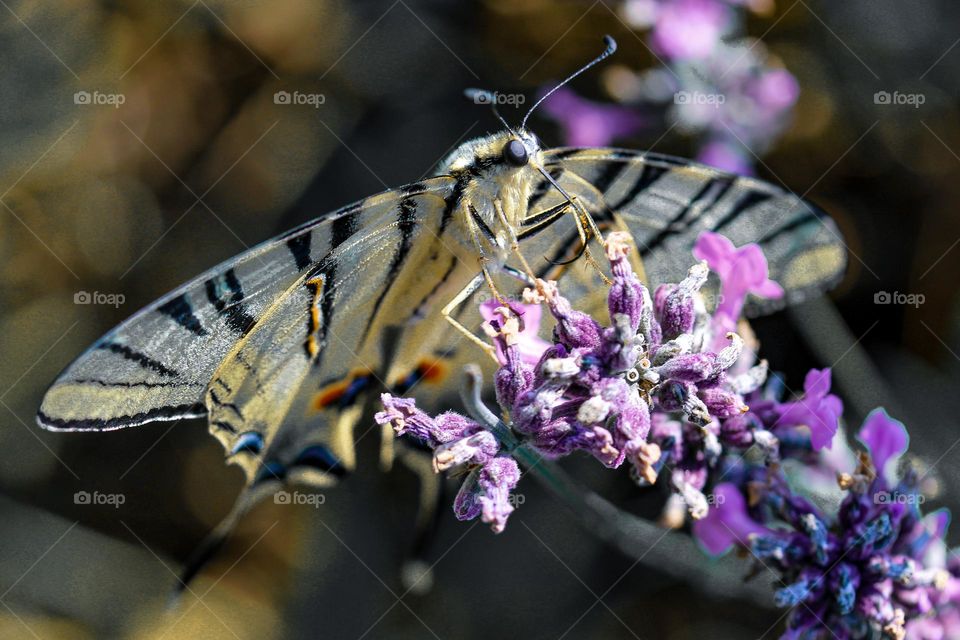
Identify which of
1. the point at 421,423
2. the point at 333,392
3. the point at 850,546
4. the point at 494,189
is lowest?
the point at 850,546

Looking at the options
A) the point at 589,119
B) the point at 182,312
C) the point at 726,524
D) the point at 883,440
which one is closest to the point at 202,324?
the point at 182,312

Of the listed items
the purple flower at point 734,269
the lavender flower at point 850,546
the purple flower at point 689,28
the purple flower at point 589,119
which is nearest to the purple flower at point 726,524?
the lavender flower at point 850,546

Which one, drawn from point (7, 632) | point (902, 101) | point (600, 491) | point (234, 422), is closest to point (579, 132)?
point (902, 101)

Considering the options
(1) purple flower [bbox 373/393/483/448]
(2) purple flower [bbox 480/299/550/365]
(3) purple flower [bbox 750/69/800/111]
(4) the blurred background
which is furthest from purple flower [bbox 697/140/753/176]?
(1) purple flower [bbox 373/393/483/448]

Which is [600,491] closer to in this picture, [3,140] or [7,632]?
[7,632]

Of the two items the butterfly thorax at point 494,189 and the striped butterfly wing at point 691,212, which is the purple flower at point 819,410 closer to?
the striped butterfly wing at point 691,212

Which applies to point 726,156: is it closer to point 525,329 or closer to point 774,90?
point 774,90
